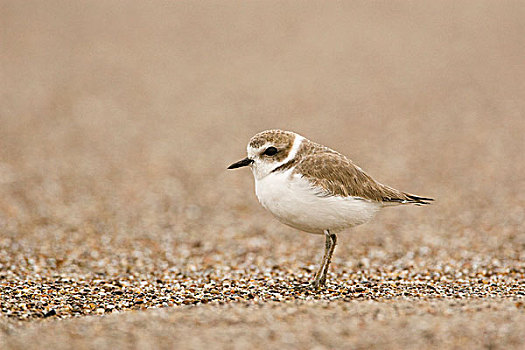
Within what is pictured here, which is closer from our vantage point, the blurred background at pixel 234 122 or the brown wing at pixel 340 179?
the brown wing at pixel 340 179

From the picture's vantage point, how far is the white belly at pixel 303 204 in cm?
454

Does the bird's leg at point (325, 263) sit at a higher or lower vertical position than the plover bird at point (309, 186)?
lower

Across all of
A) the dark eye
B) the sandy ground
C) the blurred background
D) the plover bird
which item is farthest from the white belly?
the blurred background

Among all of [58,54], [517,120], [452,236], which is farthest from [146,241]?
[58,54]

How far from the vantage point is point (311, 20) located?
53.6ft

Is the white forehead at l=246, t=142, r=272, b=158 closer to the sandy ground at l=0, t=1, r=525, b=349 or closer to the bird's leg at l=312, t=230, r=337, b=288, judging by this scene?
the bird's leg at l=312, t=230, r=337, b=288

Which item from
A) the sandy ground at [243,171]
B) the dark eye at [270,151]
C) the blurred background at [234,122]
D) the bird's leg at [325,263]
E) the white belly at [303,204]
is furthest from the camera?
the blurred background at [234,122]

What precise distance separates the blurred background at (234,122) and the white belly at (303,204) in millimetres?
1638

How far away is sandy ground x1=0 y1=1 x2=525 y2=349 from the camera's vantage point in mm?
4211

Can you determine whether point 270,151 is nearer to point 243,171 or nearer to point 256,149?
point 256,149

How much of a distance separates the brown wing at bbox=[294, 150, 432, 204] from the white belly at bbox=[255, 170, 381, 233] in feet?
0.20

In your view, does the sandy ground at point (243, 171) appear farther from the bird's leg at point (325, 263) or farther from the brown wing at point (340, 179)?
the brown wing at point (340, 179)

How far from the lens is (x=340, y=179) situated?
15.5 ft

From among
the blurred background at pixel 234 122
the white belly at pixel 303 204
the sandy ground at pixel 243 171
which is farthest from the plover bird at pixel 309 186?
the blurred background at pixel 234 122
